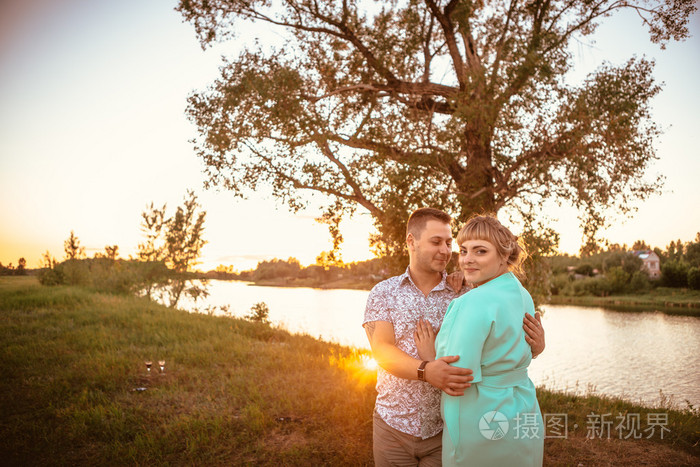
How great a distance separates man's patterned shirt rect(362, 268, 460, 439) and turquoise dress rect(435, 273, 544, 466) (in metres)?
0.49

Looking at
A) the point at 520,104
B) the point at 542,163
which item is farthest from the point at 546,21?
the point at 542,163

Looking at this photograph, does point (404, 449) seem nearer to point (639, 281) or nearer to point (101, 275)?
point (101, 275)

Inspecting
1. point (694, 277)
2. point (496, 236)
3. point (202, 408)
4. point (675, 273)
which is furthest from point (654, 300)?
point (496, 236)

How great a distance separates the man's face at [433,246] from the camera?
3.08 m

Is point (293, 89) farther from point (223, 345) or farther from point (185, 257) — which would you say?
point (185, 257)

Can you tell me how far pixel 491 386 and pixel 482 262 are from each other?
0.72 m

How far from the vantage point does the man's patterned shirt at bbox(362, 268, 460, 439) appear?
115 inches

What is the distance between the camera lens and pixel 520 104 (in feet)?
26.6

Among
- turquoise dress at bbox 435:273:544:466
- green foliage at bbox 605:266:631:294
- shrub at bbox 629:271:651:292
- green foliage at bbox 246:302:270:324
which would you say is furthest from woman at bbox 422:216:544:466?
green foliage at bbox 605:266:631:294

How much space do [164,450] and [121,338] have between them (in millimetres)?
6695

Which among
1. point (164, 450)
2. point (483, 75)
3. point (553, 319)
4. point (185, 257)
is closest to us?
point (164, 450)

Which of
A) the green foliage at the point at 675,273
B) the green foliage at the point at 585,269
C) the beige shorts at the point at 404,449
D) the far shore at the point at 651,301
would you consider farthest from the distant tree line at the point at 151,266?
the green foliage at the point at 585,269

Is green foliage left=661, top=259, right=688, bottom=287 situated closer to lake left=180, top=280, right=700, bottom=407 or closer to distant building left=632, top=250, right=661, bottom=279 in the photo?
lake left=180, top=280, right=700, bottom=407

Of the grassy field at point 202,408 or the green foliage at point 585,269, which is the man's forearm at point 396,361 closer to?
the grassy field at point 202,408
